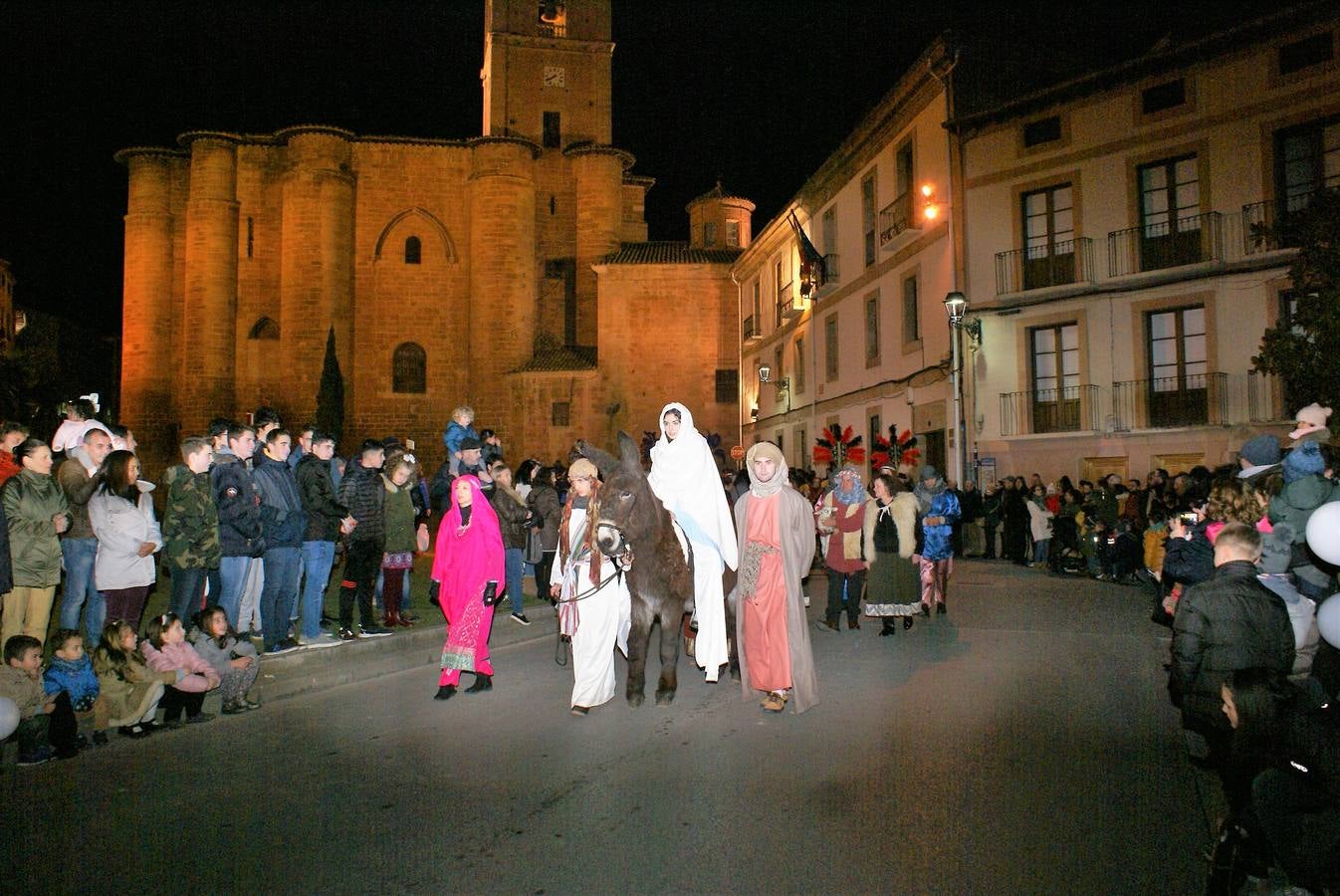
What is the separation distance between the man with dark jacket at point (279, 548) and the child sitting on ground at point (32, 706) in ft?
8.18

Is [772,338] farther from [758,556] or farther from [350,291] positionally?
[758,556]

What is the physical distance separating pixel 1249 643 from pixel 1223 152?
20081 mm

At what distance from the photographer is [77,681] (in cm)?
666

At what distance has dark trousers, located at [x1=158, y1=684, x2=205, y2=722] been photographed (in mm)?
7137

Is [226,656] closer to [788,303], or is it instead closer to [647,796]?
[647,796]

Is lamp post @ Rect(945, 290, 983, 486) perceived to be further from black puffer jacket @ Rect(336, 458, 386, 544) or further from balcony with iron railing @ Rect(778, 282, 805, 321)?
black puffer jacket @ Rect(336, 458, 386, 544)

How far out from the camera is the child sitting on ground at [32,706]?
6.03 meters

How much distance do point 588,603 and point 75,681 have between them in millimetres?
3600

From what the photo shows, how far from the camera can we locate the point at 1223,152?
68.5 feet

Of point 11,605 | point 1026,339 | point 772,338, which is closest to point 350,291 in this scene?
point 772,338

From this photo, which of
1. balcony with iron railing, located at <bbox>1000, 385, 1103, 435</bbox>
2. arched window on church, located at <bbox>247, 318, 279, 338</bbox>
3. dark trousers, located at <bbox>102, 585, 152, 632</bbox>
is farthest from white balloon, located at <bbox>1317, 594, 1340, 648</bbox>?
arched window on church, located at <bbox>247, 318, 279, 338</bbox>

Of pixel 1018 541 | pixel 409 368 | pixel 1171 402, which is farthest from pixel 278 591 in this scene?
pixel 409 368

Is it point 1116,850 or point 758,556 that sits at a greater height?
point 758,556

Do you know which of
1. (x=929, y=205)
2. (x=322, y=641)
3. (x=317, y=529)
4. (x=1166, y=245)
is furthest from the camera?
(x=929, y=205)
